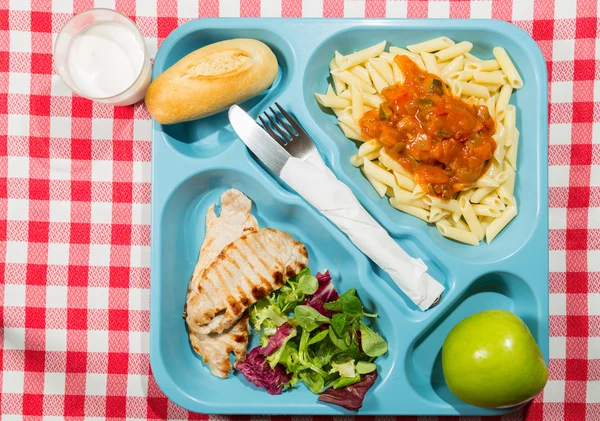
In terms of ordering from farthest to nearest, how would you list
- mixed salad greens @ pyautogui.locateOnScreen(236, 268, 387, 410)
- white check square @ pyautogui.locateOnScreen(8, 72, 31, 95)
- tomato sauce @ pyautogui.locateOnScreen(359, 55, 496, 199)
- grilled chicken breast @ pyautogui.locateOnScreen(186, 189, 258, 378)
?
white check square @ pyautogui.locateOnScreen(8, 72, 31, 95), grilled chicken breast @ pyautogui.locateOnScreen(186, 189, 258, 378), mixed salad greens @ pyautogui.locateOnScreen(236, 268, 387, 410), tomato sauce @ pyautogui.locateOnScreen(359, 55, 496, 199)

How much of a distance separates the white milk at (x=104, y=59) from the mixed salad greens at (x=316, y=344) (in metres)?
1.10

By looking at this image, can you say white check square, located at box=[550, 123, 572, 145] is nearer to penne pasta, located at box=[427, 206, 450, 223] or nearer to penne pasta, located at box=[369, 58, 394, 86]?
penne pasta, located at box=[427, 206, 450, 223]

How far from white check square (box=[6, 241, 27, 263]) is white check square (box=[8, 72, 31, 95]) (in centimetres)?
67

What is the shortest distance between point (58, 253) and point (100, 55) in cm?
90

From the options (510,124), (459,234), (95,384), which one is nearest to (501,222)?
(459,234)

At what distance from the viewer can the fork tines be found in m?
2.39

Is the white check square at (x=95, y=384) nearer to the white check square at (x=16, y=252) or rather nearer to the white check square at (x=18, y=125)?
the white check square at (x=16, y=252)

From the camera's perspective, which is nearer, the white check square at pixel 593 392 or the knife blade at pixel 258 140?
the knife blade at pixel 258 140

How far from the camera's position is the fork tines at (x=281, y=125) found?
7.84ft

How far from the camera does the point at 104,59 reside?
2387mm

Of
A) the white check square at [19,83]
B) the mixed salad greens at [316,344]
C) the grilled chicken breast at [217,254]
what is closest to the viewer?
the mixed salad greens at [316,344]

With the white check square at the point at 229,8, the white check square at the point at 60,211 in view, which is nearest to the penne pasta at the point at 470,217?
the white check square at the point at 229,8

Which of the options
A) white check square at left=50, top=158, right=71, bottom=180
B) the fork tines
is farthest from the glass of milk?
the fork tines

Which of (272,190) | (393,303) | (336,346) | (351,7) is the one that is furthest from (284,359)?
(351,7)
